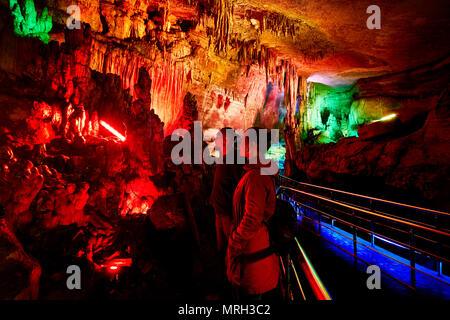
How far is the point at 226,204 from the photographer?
3.10 meters

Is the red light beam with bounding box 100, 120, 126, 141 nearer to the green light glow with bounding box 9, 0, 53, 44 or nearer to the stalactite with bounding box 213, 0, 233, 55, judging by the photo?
the green light glow with bounding box 9, 0, 53, 44

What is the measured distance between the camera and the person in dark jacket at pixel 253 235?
5.32ft

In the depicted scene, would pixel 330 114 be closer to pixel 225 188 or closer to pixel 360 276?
pixel 225 188

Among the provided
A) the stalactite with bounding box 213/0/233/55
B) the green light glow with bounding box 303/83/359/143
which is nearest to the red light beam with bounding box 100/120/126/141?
the stalactite with bounding box 213/0/233/55

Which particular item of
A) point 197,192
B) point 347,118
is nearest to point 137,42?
point 197,192

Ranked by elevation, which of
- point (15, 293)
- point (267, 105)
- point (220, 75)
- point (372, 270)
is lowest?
point (15, 293)

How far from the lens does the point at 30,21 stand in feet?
23.3

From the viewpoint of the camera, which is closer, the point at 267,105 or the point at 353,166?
the point at 353,166

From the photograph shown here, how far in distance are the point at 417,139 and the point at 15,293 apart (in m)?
9.97

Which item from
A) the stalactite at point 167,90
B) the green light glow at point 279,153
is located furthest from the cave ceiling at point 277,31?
the green light glow at point 279,153

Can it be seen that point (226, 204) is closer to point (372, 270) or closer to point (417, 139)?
point (372, 270)

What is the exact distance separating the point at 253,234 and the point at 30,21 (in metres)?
10.2

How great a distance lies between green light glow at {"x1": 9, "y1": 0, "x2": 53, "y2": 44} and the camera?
676cm

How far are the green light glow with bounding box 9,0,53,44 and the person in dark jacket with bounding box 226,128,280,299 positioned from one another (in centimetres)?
961
